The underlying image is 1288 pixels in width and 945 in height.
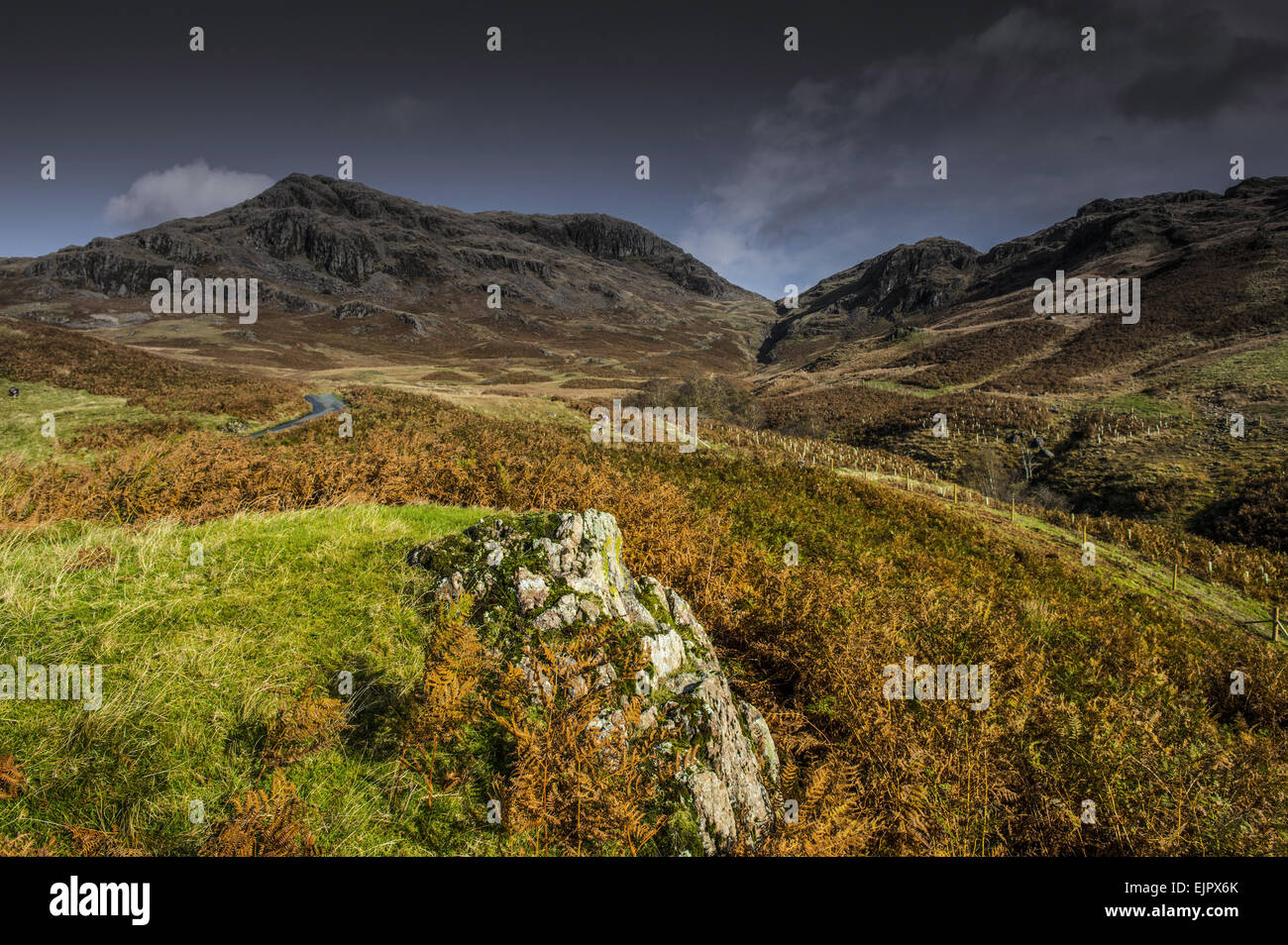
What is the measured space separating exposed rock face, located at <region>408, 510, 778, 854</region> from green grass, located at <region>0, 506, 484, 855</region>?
627 mm

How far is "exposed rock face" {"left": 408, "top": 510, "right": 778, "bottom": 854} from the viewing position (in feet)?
10.4

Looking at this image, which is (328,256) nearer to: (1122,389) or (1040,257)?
(1122,389)

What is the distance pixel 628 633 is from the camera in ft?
12.8

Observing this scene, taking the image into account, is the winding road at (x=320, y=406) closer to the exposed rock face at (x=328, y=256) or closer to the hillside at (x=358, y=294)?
the hillside at (x=358, y=294)

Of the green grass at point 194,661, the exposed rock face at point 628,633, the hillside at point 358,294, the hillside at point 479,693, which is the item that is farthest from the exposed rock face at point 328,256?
the exposed rock face at point 628,633

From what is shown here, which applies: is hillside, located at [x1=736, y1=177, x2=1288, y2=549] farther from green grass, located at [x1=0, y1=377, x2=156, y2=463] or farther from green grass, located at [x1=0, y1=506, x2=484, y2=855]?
green grass, located at [x1=0, y1=377, x2=156, y2=463]

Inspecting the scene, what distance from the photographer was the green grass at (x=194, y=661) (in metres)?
2.28

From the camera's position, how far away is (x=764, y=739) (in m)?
3.99

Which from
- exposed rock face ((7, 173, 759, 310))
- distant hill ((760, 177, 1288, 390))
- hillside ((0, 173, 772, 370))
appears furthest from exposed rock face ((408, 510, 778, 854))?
exposed rock face ((7, 173, 759, 310))

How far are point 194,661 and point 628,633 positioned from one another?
9.32 ft

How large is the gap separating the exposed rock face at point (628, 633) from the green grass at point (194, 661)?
63 cm

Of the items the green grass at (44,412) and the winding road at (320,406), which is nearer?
the green grass at (44,412)

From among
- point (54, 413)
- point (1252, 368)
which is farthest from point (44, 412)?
point (1252, 368)
